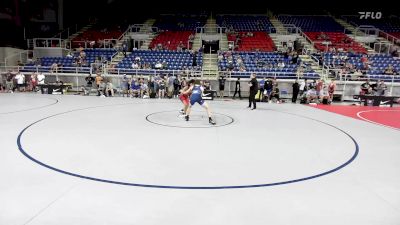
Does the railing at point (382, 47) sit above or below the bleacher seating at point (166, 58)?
above

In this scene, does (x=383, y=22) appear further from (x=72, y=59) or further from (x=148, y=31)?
(x=72, y=59)

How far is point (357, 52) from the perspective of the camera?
22.8 m

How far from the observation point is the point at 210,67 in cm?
2158

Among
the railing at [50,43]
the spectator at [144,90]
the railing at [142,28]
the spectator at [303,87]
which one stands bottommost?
the spectator at [144,90]

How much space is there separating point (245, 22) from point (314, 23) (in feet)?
22.0

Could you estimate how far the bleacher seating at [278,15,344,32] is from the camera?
94.4ft

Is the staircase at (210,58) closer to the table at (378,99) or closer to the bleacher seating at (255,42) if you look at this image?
the bleacher seating at (255,42)

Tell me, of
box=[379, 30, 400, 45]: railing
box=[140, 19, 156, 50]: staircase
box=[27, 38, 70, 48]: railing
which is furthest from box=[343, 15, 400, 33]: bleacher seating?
box=[27, 38, 70, 48]: railing

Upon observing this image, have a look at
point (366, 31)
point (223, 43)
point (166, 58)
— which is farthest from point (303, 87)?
point (366, 31)

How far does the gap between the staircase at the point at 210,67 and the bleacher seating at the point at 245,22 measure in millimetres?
6986

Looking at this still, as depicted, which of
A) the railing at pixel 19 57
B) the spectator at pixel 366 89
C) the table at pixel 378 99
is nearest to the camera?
the table at pixel 378 99

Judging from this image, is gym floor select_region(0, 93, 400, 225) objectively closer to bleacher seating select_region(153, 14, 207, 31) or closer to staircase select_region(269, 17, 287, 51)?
staircase select_region(269, 17, 287, 51)

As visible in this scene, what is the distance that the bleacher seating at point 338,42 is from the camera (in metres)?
24.0

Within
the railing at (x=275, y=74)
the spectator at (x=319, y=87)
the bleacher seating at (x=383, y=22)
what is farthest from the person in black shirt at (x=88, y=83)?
the bleacher seating at (x=383, y=22)
